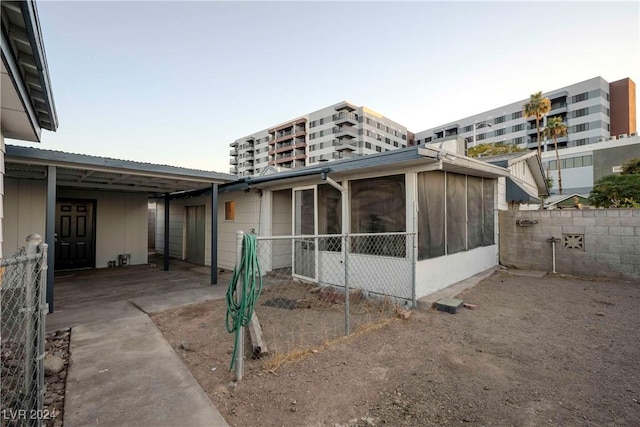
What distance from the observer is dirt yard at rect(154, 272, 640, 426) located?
2.14 meters

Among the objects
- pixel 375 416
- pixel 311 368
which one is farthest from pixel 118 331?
pixel 375 416

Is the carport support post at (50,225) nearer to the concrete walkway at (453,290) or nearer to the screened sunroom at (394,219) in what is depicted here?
the screened sunroom at (394,219)

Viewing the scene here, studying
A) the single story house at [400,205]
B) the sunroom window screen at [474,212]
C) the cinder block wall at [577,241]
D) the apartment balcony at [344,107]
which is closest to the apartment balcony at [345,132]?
the apartment balcony at [344,107]

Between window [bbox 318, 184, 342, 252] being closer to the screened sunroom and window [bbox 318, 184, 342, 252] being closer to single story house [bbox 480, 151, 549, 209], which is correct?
the screened sunroom

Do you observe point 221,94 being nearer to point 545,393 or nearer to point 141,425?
point 141,425

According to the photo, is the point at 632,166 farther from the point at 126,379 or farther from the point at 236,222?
the point at 126,379

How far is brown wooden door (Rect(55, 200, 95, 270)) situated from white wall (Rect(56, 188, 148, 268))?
0.64 feet

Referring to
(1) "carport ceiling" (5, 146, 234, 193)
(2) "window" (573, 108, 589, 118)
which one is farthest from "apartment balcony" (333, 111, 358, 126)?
(1) "carport ceiling" (5, 146, 234, 193)

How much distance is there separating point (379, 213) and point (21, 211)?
8606 mm

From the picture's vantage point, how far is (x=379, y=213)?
539 cm

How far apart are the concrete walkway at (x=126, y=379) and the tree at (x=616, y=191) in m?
20.6

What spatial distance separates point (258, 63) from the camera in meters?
9.28

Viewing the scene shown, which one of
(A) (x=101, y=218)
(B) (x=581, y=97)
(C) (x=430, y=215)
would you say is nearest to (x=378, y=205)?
(C) (x=430, y=215)

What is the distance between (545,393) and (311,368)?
207 cm
